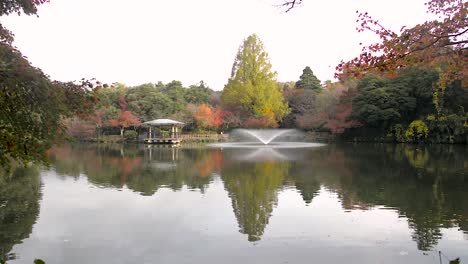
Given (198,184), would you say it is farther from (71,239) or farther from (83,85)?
(83,85)

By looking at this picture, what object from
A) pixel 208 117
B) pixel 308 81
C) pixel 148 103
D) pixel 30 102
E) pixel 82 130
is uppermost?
pixel 308 81

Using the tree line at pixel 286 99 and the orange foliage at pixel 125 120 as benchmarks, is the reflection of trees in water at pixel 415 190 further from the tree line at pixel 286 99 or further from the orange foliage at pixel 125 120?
the orange foliage at pixel 125 120

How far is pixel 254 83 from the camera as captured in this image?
111 feet

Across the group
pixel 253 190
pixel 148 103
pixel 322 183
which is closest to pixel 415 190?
pixel 322 183

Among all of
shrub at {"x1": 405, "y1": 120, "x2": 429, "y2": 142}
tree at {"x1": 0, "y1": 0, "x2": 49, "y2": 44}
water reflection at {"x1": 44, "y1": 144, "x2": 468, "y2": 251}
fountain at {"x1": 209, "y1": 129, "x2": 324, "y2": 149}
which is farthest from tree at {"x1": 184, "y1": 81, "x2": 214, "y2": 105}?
tree at {"x1": 0, "y1": 0, "x2": 49, "y2": 44}

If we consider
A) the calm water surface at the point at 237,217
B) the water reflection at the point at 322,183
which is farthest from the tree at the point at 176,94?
the calm water surface at the point at 237,217

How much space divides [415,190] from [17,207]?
8.25 m

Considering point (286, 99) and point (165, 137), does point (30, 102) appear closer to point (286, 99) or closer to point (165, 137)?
point (165, 137)

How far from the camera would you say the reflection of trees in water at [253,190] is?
6.77m

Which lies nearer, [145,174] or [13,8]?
[13,8]

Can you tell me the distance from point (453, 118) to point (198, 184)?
20.7 meters

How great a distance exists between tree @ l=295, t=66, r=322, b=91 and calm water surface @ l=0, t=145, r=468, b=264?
3032 cm

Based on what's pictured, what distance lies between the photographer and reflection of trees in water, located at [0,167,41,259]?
19.5 ft

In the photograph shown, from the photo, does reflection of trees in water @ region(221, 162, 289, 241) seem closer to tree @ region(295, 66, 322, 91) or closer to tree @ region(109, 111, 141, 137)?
tree @ region(109, 111, 141, 137)
